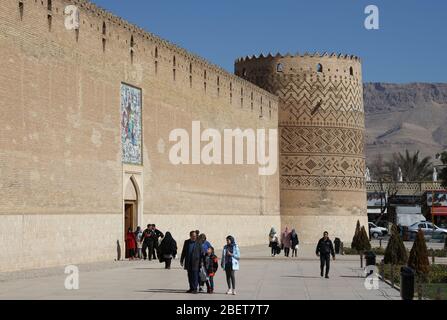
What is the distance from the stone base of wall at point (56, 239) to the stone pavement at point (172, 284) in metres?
0.44

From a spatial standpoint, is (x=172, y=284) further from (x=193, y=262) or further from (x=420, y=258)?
(x=420, y=258)

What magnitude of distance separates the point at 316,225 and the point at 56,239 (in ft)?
A: 63.4

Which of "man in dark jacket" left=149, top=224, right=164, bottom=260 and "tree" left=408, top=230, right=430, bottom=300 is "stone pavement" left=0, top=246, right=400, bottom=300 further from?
"tree" left=408, top=230, right=430, bottom=300

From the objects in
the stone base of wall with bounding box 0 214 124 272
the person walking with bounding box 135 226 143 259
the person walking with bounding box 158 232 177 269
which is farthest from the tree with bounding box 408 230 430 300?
the person walking with bounding box 135 226 143 259

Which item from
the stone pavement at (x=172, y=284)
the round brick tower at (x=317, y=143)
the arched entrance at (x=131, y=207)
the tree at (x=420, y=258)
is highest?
the round brick tower at (x=317, y=143)

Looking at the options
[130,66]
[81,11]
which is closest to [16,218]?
[81,11]

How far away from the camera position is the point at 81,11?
2117cm

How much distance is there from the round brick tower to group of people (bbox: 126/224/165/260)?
14605 millimetres

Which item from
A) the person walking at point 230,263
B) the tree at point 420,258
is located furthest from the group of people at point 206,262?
the tree at point 420,258

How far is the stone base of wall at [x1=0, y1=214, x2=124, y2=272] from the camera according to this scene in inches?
698

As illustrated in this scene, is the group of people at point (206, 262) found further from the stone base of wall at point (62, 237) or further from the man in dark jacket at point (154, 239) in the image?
the man in dark jacket at point (154, 239)

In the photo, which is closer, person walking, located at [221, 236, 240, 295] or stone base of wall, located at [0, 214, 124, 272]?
person walking, located at [221, 236, 240, 295]

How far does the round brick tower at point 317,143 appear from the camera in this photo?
37156mm

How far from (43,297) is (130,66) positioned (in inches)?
463
